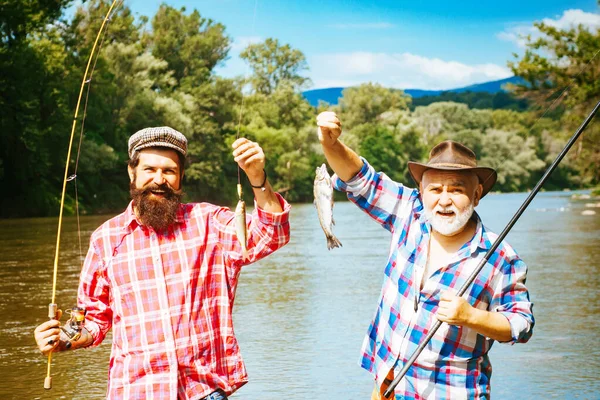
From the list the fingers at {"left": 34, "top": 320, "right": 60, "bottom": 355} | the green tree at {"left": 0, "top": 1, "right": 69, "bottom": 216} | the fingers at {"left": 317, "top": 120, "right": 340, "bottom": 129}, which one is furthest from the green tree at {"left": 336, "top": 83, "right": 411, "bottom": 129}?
the fingers at {"left": 34, "top": 320, "right": 60, "bottom": 355}

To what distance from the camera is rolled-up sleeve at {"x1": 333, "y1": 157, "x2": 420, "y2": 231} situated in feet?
12.7

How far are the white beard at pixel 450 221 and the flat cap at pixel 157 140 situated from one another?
1027 millimetres

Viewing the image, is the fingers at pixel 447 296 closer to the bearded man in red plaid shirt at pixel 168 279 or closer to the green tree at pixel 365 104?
the bearded man in red plaid shirt at pixel 168 279

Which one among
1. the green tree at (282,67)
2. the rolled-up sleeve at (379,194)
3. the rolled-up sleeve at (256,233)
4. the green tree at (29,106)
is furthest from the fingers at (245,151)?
the green tree at (282,67)

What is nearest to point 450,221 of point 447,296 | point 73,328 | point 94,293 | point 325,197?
point 447,296

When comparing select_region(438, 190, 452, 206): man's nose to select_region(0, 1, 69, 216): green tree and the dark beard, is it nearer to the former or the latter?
the dark beard

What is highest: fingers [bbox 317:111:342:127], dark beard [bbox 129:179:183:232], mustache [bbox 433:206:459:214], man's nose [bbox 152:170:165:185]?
fingers [bbox 317:111:342:127]

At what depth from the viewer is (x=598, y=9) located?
11.1 ft

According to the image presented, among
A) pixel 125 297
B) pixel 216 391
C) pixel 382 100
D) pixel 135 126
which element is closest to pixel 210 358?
pixel 216 391

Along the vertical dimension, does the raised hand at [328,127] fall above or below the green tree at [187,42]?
below

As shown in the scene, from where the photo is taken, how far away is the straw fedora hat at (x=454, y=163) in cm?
367

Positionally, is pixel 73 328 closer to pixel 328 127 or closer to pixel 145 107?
pixel 328 127

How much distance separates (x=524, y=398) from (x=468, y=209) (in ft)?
12.7

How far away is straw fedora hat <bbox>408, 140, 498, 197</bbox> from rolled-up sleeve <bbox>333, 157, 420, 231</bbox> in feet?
0.36
